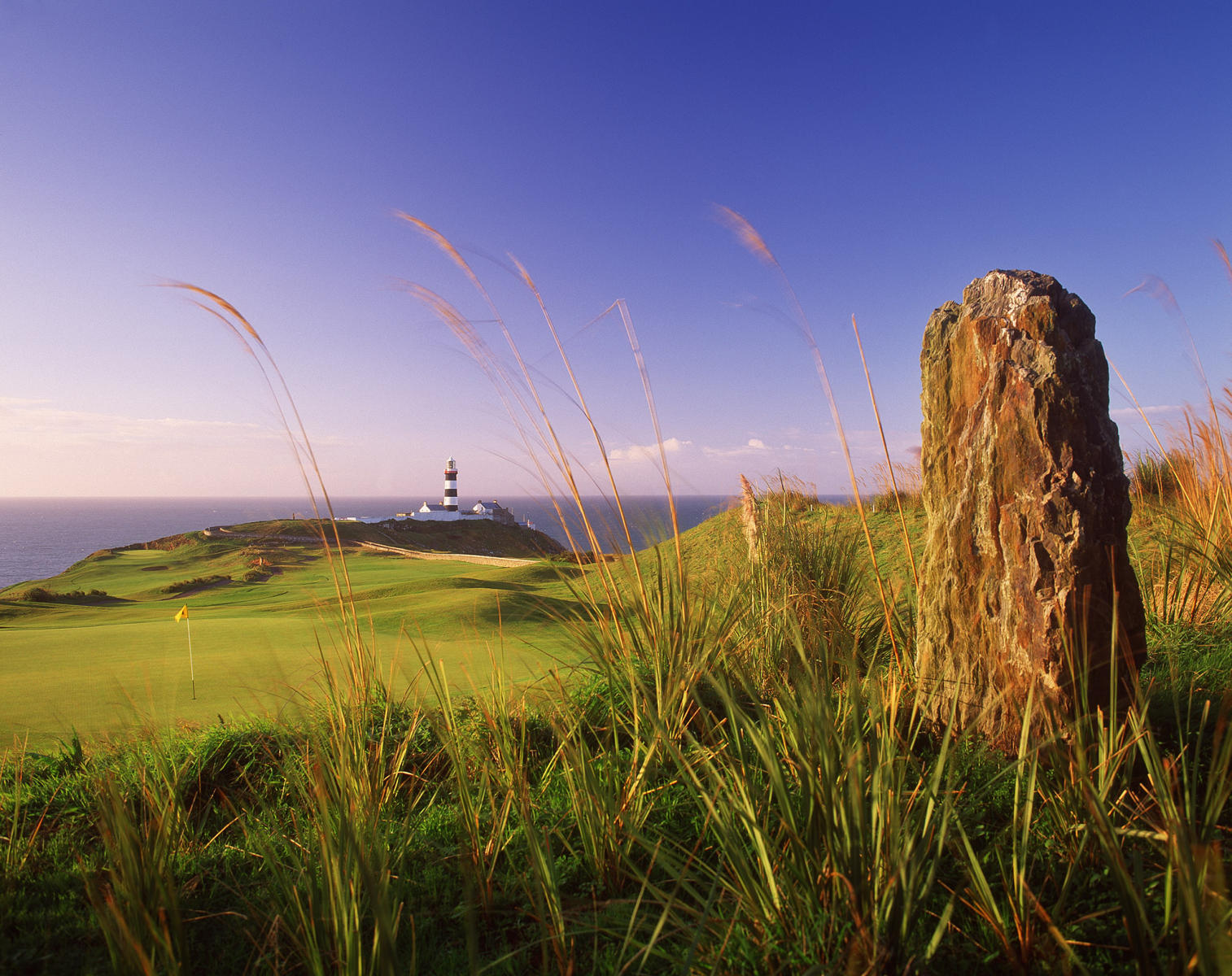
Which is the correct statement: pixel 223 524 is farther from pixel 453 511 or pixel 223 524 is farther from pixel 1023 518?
pixel 1023 518

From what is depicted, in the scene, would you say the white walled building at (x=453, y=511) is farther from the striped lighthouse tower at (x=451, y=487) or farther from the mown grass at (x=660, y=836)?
the mown grass at (x=660, y=836)

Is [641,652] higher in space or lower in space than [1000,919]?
higher

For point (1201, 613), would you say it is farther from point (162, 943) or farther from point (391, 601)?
point (391, 601)

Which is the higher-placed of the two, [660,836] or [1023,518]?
[1023,518]

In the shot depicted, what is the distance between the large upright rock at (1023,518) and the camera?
1957mm

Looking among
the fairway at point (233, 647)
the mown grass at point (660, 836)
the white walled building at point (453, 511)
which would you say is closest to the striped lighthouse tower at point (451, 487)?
the white walled building at point (453, 511)

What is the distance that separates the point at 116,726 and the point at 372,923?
2414 millimetres

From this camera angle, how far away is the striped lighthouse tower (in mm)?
34062

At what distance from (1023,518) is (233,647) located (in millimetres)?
5238

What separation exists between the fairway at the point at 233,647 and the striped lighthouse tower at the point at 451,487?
22634 mm

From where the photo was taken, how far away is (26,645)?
464 centimetres

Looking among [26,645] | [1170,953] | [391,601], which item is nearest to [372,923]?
[1170,953]

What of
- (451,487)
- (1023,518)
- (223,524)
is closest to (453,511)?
(451,487)

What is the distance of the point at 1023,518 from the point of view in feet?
6.63
